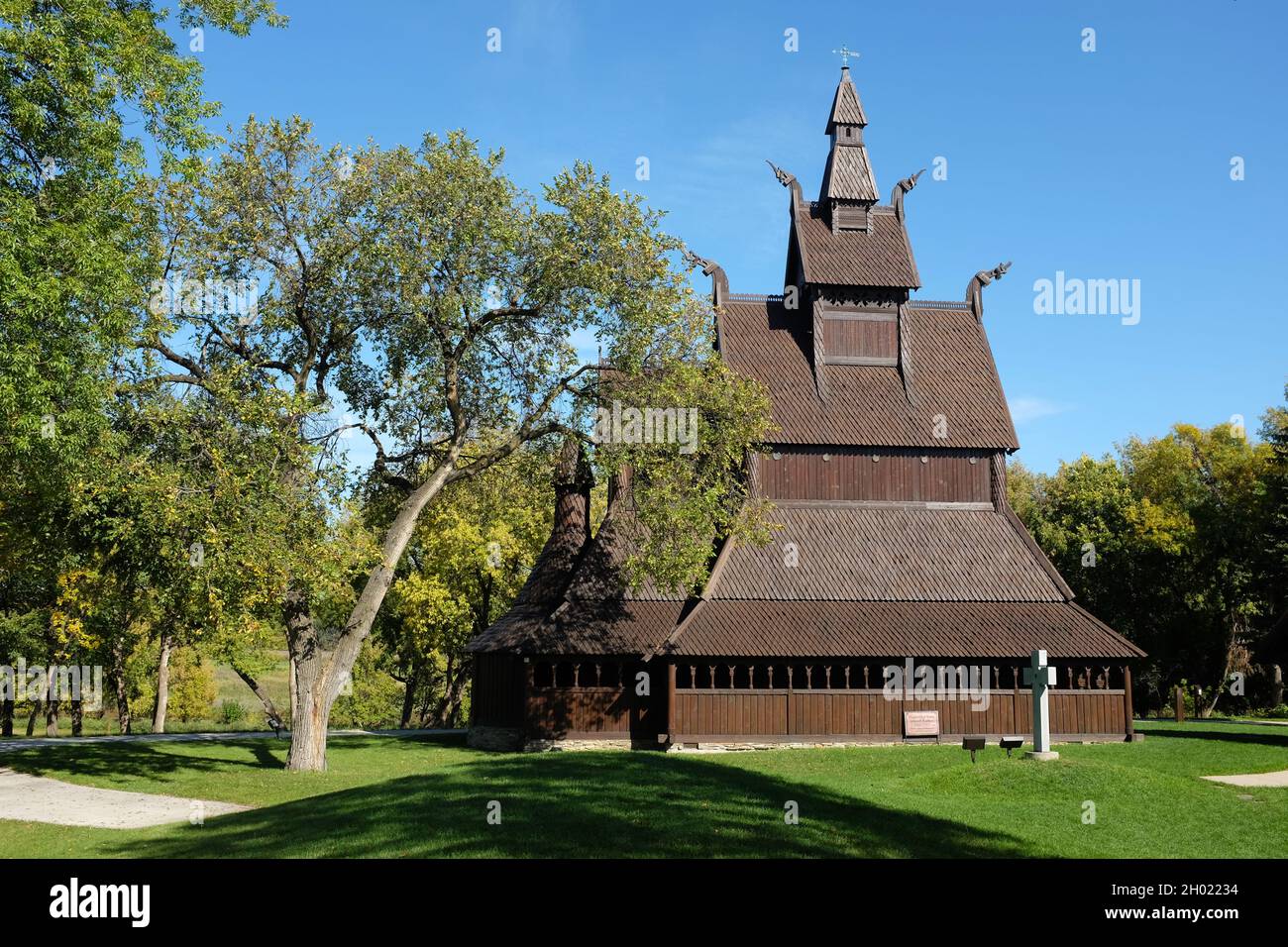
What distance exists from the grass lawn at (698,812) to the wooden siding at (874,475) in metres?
12.9

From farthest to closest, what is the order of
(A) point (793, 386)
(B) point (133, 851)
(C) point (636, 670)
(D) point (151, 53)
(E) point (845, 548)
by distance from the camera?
(A) point (793, 386) < (E) point (845, 548) < (C) point (636, 670) < (D) point (151, 53) < (B) point (133, 851)

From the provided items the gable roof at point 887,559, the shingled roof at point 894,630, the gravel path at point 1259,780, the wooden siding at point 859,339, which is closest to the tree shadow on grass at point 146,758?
the shingled roof at point 894,630

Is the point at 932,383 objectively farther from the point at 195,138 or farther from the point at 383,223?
the point at 195,138

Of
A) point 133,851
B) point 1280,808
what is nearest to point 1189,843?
point 1280,808

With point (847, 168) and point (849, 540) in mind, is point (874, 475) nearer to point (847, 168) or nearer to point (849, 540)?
point (849, 540)

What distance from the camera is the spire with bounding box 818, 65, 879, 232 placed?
1667 inches

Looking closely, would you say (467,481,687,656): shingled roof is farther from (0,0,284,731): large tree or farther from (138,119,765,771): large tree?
(0,0,284,731): large tree

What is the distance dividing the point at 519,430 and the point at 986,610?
1675cm

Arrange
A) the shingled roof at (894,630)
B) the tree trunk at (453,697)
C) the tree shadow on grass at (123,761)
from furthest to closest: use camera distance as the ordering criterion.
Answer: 1. the tree trunk at (453,697)
2. the shingled roof at (894,630)
3. the tree shadow on grass at (123,761)

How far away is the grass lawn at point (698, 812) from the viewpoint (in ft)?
45.7

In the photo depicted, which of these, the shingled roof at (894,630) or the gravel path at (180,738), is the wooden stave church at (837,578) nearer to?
the shingled roof at (894,630)

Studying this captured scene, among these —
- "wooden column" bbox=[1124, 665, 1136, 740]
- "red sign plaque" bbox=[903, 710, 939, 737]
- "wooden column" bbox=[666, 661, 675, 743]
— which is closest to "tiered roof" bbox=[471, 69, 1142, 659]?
Result: "wooden column" bbox=[666, 661, 675, 743]

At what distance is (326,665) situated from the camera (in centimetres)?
2778

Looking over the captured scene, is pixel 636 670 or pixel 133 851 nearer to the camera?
pixel 133 851
